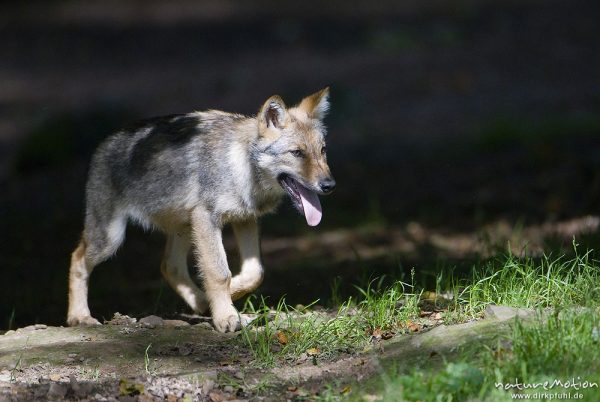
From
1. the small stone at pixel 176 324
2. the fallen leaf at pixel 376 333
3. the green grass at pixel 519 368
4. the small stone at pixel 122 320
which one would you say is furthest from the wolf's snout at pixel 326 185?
the green grass at pixel 519 368

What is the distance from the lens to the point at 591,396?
467 cm

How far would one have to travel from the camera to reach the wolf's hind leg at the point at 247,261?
24.2ft

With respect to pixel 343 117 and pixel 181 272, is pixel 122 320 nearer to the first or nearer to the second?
pixel 181 272

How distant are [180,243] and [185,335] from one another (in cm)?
144

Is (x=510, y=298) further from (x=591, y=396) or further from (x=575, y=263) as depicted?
(x=591, y=396)

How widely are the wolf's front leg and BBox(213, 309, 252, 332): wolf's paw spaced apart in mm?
65

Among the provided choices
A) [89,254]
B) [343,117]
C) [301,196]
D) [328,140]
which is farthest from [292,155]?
[343,117]

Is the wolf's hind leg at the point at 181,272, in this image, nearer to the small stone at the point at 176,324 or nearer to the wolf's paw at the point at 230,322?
the small stone at the point at 176,324

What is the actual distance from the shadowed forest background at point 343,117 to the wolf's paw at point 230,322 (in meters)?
0.95

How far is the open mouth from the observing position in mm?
7024

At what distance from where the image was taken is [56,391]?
17.8 ft

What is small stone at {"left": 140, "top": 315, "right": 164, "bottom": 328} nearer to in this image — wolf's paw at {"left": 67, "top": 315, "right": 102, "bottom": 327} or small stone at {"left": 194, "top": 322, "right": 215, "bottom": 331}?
small stone at {"left": 194, "top": 322, "right": 215, "bottom": 331}

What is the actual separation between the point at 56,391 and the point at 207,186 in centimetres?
227

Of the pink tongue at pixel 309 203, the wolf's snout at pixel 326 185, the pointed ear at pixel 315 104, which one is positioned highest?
the pointed ear at pixel 315 104
